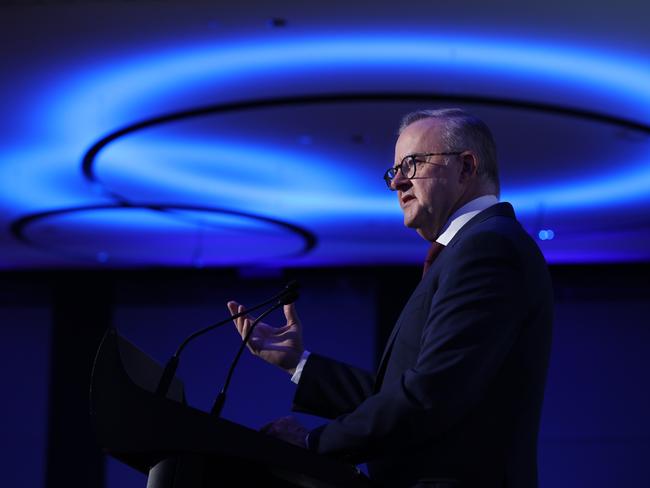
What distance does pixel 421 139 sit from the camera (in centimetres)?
197

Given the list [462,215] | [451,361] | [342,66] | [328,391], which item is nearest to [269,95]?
[342,66]

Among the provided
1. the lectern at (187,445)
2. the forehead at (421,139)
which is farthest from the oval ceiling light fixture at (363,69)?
the lectern at (187,445)

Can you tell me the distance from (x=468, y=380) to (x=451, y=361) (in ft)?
0.14

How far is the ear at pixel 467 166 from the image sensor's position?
1945mm

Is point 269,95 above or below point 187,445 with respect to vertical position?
above

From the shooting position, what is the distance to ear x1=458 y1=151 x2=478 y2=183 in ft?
6.38

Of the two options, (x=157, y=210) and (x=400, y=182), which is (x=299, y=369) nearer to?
(x=400, y=182)

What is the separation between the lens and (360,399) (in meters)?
2.11

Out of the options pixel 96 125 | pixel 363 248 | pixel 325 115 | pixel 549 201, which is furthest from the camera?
pixel 363 248

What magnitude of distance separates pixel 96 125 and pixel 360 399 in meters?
5.53

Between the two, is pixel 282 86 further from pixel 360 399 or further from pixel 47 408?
pixel 47 408

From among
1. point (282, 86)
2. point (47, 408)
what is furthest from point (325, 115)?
point (47, 408)

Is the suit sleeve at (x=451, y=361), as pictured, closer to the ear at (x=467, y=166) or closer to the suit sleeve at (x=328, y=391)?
the ear at (x=467, y=166)

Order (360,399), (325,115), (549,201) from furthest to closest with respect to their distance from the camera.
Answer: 1. (549,201)
2. (325,115)
3. (360,399)
